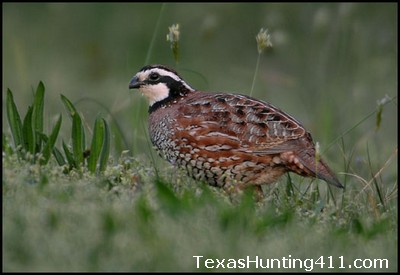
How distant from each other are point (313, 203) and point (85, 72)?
6.19m

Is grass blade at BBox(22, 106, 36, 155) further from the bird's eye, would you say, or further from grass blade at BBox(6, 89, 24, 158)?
the bird's eye

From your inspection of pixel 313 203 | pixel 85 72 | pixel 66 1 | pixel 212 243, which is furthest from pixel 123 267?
pixel 66 1

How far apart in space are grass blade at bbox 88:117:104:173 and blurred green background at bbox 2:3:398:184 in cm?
298

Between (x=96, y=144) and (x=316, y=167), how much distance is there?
4.37ft

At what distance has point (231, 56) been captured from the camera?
1270 centimetres

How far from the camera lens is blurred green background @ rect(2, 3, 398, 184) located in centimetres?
1031

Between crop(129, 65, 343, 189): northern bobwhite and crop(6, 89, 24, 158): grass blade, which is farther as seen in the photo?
crop(129, 65, 343, 189): northern bobwhite

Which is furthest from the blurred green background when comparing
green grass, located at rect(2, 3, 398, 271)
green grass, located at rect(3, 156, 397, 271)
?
green grass, located at rect(3, 156, 397, 271)

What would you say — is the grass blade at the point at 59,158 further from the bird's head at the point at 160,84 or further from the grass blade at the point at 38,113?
the bird's head at the point at 160,84

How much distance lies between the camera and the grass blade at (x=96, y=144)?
634cm

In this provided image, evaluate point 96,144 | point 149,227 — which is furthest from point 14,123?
point 149,227

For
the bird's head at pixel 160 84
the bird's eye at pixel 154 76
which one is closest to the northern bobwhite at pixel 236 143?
the bird's head at pixel 160 84

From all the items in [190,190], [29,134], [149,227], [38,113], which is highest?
[38,113]

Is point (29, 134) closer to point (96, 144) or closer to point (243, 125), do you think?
point (96, 144)
